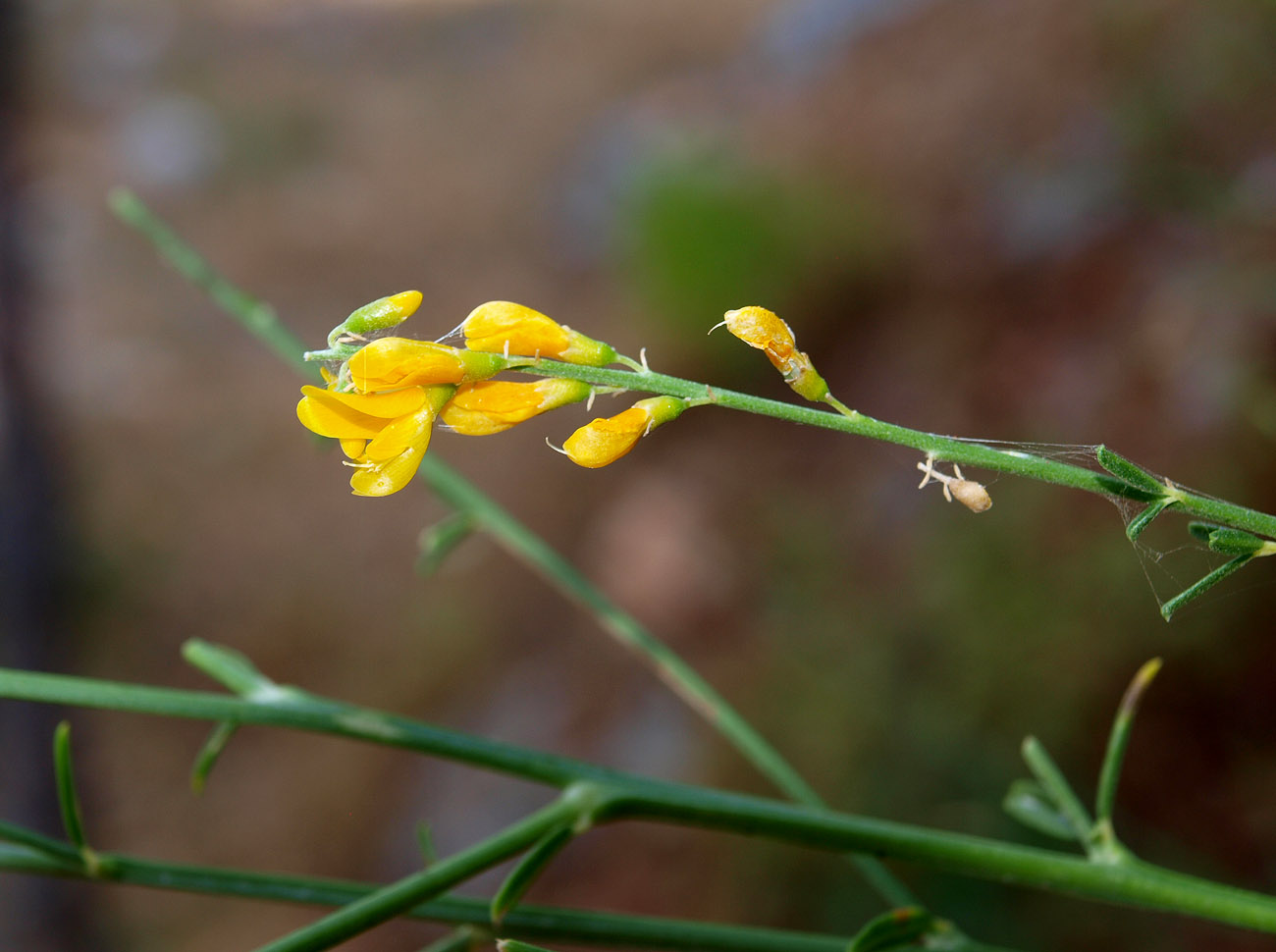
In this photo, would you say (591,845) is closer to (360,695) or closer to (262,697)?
(360,695)

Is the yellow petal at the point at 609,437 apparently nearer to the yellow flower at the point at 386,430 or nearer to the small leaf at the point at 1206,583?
the yellow flower at the point at 386,430

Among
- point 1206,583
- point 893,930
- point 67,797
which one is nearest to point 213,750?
point 67,797

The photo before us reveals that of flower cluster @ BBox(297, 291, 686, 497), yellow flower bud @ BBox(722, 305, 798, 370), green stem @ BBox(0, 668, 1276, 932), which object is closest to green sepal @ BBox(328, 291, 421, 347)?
flower cluster @ BBox(297, 291, 686, 497)

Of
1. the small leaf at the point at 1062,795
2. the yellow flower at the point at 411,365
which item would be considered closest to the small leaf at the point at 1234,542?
the small leaf at the point at 1062,795

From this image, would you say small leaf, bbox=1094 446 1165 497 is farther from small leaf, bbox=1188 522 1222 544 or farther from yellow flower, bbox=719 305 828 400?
yellow flower, bbox=719 305 828 400

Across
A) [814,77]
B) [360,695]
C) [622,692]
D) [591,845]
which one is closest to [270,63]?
[814,77]

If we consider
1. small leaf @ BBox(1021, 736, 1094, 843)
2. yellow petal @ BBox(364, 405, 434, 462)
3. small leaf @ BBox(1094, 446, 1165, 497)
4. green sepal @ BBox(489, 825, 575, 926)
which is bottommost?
small leaf @ BBox(1021, 736, 1094, 843)
